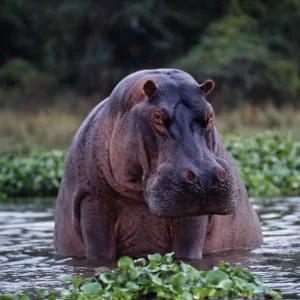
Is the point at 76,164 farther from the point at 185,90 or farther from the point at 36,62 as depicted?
the point at 36,62

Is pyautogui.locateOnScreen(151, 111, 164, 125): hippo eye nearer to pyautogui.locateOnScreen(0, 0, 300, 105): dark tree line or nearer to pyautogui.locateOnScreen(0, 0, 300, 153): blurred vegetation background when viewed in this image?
pyautogui.locateOnScreen(0, 0, 300, 153): blurred vegetation background

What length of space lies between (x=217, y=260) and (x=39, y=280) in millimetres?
1076

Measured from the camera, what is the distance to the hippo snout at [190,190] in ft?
17.2

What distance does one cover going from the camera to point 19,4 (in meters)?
35.2

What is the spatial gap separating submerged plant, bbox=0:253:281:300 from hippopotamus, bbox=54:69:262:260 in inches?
17.5

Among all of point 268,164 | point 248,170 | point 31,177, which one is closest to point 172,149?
point 248,170

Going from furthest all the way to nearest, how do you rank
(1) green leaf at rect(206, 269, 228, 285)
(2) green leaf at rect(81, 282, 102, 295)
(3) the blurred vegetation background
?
(3) the blurred vegetation background, (1) green leaf at rect(206, 269, 228, 285), (2) green leaf at rect(81, 282, 102, 295)

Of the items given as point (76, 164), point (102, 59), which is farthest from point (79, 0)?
point (76, 164)

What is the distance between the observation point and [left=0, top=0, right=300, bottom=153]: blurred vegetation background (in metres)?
30.2

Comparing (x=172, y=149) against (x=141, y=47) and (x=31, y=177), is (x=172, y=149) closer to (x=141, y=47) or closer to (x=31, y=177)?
(x=31, y=177)

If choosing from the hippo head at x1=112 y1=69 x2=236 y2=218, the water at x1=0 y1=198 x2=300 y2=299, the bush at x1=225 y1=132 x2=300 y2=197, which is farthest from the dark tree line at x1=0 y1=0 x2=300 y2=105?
the hippo head at x1=112 y1=69 x2=236 y2=218

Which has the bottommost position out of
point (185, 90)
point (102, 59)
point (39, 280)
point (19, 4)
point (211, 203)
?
point (39, 280)

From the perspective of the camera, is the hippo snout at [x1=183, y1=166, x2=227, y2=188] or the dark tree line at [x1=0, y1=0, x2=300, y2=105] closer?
the hippo snout at [x1=183, y1=166, x2=227, y2=188]

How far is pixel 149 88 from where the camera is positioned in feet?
18.5
